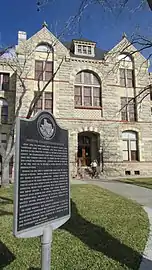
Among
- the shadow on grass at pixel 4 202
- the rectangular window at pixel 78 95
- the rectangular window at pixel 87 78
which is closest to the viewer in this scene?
the shadow on grass at pixel 4 202

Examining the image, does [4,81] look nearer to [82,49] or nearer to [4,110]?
[4,110]

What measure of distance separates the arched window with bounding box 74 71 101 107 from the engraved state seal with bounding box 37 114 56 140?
2120 cm

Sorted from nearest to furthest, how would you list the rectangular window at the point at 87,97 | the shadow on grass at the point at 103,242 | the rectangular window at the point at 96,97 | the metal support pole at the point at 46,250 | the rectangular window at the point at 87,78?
the metal support pole at the point at 46,250
the shadow on grass at the point at 103,242
the rectangular window at the point at 87,97
the rectangular window at the point at 96,97
the rectangular window at the point at 87,78

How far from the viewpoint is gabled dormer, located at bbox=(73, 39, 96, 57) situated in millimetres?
27284

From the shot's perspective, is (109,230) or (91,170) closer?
(109,230)

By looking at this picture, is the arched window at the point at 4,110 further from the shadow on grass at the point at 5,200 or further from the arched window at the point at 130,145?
the shadow on grass at the point at 5,200

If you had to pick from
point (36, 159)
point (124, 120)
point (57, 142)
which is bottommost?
point (36, 159)

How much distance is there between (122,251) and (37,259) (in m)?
1.73

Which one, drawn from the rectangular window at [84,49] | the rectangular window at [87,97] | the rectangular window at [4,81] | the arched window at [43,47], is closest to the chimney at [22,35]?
the arched window at [43,47]

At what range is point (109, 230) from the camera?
6250 millimetres

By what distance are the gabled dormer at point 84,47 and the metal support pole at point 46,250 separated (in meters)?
26.0

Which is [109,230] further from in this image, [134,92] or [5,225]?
[134,92]

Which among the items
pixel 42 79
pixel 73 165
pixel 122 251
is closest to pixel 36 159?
pixel 122 251

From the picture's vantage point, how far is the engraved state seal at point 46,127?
146 inches
